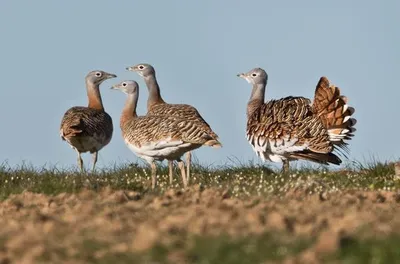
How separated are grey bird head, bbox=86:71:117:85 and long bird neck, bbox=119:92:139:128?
8.49ft

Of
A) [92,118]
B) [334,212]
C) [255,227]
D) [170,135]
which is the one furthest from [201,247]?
[92,118]

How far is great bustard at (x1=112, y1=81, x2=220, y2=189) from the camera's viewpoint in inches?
534

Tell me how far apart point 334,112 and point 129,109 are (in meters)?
3.51

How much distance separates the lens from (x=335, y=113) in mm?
15656

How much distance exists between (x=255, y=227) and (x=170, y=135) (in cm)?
770

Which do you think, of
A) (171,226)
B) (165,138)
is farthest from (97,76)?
(171,226)

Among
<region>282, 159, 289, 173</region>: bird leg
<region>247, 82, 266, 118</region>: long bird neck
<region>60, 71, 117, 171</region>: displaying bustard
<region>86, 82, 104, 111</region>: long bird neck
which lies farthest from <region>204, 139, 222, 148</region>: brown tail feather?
<region>86, 82, 104, 111</region>: long bird neck

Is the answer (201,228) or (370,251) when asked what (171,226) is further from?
(370,251)

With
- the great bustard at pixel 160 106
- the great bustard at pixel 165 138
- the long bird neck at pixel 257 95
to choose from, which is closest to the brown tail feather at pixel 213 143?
the great bustard at pixel 165 138

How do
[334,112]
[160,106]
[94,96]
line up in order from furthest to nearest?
1. [94,96]
2. [160,106]
3. [334,112]

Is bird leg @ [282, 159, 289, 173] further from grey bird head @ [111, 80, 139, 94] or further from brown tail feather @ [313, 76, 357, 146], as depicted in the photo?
grey bird head @ [111, 80, 139, 94]

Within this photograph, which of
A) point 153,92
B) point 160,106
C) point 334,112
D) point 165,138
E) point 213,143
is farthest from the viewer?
point 153,92

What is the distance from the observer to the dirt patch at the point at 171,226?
5.56 meters

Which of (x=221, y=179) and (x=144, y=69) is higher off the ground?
(x=144, y=69)
